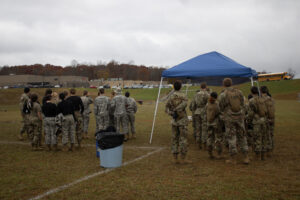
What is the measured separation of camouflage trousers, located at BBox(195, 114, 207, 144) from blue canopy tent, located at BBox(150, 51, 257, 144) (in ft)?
5.66

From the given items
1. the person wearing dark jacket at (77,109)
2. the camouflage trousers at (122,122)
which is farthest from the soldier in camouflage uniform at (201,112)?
the person wearing dark jacket at (77,109)

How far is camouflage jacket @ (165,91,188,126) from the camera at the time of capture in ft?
22.3

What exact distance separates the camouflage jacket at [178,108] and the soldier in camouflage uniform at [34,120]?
5.01 meters

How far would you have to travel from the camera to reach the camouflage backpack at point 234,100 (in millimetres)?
6723

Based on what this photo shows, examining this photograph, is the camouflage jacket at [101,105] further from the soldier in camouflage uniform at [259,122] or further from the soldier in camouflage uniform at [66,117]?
the soldier in camouflage uniform at [259,122]

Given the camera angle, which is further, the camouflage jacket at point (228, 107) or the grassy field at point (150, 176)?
the camouflage jacket at point (228, 107)

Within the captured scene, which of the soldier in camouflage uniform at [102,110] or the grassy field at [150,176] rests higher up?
the soldier in camouflage uniform at [102,110]

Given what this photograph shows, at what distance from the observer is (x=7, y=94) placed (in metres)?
43.7

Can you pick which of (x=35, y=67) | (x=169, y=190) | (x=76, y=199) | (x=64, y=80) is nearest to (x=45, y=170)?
(x=76, y=199)

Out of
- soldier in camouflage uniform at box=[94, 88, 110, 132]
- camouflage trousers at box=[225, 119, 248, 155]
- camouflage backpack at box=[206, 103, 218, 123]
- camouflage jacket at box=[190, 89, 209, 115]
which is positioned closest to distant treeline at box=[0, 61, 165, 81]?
soldier in camouflage uniform at box=[94, 88, 110, 132]

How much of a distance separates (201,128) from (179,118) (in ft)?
7.28

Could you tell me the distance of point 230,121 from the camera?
6781 mm

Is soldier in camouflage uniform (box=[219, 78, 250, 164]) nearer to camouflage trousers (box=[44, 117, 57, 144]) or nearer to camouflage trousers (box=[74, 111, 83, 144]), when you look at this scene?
camouflage trousers (box=[74, 111, 83, 144])

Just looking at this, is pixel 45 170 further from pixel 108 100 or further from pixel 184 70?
pixel 184 70
